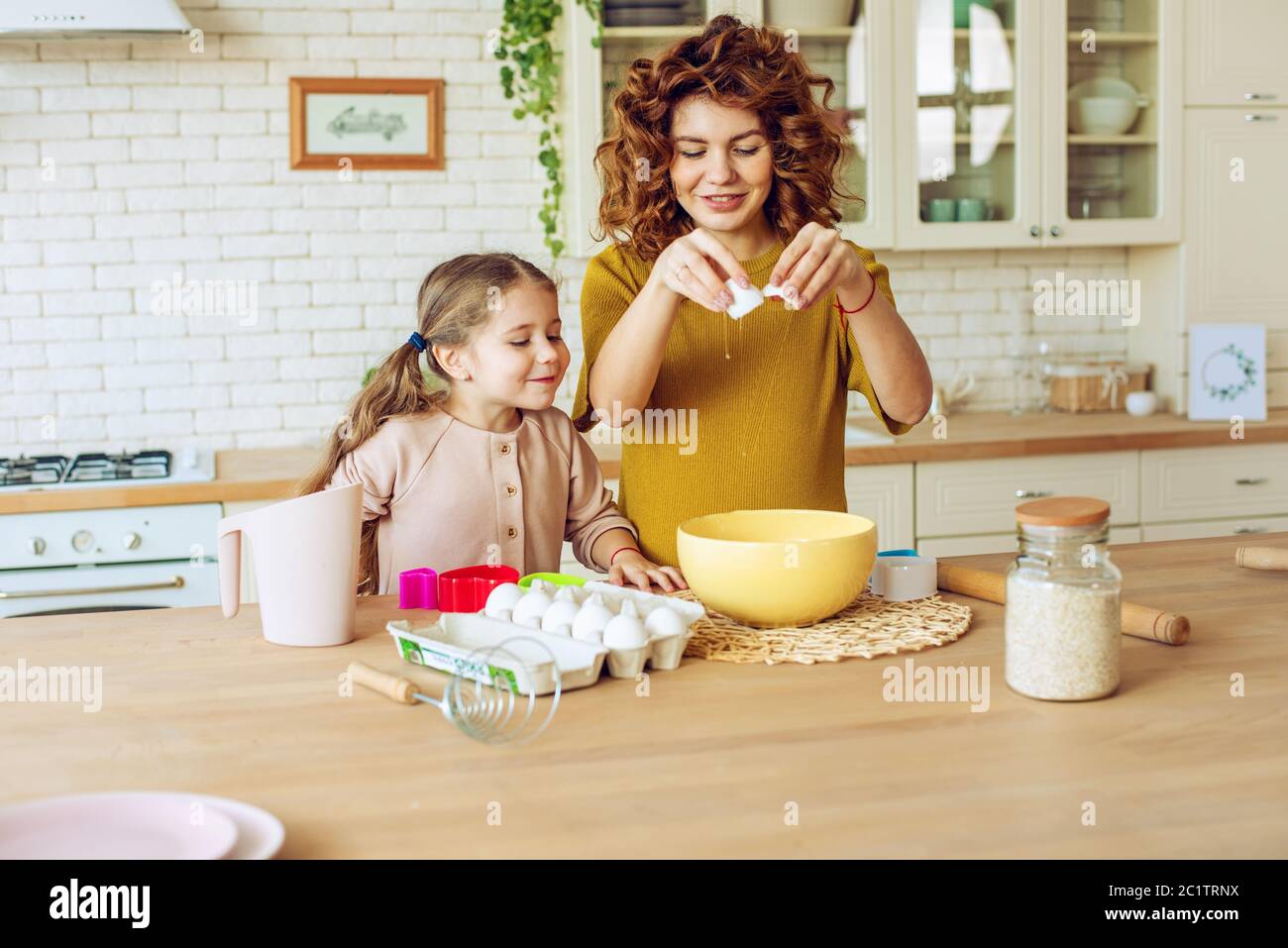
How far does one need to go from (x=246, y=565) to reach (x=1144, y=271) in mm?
2854

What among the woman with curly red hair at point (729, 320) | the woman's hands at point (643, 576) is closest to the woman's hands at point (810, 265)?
the woman with curly red hair at point (729, 320)

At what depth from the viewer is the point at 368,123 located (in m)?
3.66

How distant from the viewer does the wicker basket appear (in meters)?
3.99

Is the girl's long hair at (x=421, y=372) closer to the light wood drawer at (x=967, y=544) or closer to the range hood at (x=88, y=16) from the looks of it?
the range hood at (x=88, y=16)

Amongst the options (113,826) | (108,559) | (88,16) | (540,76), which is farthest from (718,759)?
(540,76)

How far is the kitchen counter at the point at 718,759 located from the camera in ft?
3.11

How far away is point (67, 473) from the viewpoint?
3211 millimetres

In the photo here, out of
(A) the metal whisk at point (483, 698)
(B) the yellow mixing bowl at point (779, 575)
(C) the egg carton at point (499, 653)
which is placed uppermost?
(B) the yellow mixing bowl at point (779, 575)

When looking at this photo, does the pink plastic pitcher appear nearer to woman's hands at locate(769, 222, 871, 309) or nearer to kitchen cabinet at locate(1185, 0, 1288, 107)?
woman's hands at locate(769, 222, 871, 309)

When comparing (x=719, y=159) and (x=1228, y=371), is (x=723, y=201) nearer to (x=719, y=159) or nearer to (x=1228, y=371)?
(x=719, y=159)

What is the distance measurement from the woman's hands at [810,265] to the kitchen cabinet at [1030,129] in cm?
216

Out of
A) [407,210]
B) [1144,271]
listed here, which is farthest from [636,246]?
[1144,271]

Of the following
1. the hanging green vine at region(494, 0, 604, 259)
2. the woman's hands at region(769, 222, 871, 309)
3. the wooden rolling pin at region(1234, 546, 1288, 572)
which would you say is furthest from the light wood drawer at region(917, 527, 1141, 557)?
the woman's hands at region(769, 222, 871, 309)

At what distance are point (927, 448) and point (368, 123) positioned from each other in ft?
5.96
